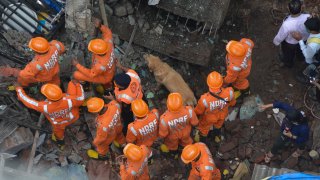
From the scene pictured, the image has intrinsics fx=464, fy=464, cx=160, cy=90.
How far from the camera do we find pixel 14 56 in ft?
30.5

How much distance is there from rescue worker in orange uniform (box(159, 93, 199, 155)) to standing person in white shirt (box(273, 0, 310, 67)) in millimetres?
2461

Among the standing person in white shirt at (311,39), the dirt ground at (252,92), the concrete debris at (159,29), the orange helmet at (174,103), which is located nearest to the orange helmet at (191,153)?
the orange helmet at (174,103)

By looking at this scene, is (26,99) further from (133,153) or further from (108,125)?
(133,153)

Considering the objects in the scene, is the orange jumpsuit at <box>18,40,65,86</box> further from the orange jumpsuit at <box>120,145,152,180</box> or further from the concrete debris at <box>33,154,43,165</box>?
the orange jumpsuit at <box>120,145,152,180</box>

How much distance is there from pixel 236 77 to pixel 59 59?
3.59 meters

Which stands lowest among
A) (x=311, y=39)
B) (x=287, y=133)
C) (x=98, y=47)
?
(x=287, y=133)

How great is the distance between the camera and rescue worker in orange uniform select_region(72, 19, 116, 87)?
27.4ft

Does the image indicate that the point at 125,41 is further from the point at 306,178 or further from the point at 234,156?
the point at 306,178

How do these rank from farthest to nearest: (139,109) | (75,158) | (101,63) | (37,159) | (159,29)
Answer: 1. (159,29)
2. (75,158)
3. (37,159)
4. (101,63)
5. (139,109)

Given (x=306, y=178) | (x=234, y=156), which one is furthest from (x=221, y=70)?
(x=306, y=178)

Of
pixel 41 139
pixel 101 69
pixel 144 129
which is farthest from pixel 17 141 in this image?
pixel 144 129

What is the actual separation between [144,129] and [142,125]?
118mm

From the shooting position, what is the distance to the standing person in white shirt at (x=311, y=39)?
26.9 ft

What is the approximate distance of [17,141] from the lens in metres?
8.56
